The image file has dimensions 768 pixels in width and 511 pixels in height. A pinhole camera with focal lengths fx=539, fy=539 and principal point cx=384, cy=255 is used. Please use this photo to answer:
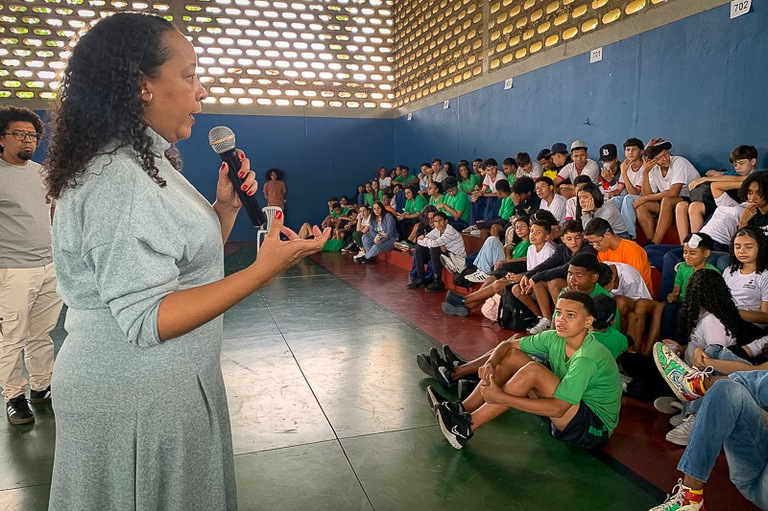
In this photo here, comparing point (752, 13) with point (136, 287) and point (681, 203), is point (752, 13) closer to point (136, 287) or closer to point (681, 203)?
point (681, 203)

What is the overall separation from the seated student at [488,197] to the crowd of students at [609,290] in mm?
35

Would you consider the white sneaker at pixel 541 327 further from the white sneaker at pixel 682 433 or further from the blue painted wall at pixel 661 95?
the blue painted wall at pixel 661 95

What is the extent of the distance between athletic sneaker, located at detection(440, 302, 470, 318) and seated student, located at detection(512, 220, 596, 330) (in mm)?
640

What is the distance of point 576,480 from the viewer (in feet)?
7.80

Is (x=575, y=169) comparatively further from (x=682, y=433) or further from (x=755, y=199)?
(x=682, y=433)

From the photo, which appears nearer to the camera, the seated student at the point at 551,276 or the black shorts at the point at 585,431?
the black shorts at the point at 585,431

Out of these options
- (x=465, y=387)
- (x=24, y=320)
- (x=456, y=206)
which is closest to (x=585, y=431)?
(x=465, y=387)

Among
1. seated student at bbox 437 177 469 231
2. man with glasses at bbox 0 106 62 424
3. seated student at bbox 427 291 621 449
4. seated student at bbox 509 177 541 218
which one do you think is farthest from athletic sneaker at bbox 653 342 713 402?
seated student at bbox 437 177 469 231

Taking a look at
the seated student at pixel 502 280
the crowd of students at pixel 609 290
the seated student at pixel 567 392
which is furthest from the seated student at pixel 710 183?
the seated student at pixel 567 392

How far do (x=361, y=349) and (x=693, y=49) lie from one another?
4333 millimetres

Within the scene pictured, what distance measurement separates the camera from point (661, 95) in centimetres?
566

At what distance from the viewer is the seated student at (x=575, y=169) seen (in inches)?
239

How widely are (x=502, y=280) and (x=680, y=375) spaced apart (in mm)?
2418

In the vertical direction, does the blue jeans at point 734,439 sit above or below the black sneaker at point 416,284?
above
